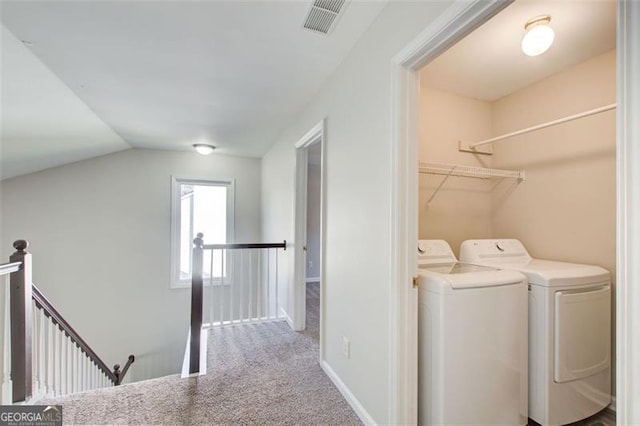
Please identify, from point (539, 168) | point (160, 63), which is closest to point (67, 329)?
point (160, 63)

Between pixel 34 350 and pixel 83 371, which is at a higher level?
A: pixel 34 350

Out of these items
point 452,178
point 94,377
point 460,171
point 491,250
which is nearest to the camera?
point 491,250

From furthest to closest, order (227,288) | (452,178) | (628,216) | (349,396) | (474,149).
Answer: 1. (227,288)
2. (474,149)
3. (452,178)
4. (349,396)
5. (628,216)

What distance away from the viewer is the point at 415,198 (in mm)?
1447

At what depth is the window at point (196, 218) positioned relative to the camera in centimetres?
448

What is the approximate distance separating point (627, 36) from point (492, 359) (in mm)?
1474

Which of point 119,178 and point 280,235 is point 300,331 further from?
point 119,178

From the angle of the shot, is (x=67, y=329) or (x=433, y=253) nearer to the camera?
(x=433, y=253)

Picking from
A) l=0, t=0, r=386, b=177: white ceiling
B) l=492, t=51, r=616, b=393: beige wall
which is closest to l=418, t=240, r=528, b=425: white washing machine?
l=492, t=51, r=616, b=393: beige wall

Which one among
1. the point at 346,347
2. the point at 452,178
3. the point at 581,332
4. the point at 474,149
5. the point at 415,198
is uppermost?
the point at 474,149

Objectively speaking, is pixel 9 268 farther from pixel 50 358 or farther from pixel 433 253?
pixel 433 253

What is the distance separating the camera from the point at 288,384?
209cm

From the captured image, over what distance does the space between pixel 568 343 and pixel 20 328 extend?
143 inches

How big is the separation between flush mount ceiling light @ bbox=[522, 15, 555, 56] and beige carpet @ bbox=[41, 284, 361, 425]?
96.7 inches
